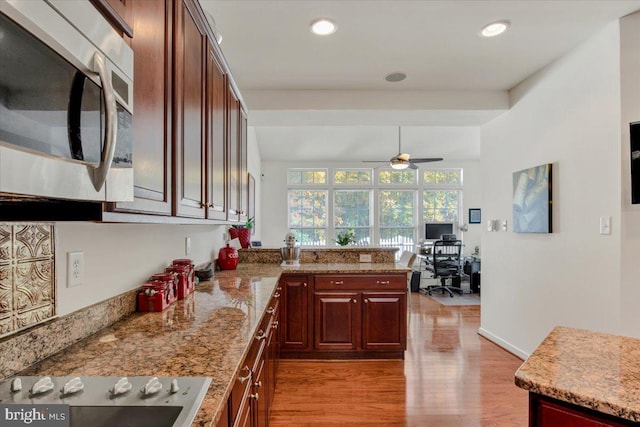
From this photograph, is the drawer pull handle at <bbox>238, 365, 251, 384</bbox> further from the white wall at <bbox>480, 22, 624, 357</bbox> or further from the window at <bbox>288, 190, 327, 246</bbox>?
the window at <bbox>288, 190, 327, 246</bbox>

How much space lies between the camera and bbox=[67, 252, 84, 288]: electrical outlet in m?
1.13

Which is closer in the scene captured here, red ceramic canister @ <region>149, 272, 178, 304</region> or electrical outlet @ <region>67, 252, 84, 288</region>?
electrical outlet @ <region>67, 252, 84, 288</region>

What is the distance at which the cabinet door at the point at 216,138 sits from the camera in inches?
65.2

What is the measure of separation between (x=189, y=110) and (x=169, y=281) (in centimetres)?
88

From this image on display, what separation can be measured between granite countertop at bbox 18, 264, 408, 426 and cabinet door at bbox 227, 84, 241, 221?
0.65m

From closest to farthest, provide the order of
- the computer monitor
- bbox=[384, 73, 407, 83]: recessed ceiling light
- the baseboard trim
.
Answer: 1. bbox=[384, 73, 407, 83]: recessed ceiling light
2. the baseboard trim
3. the computer monitor

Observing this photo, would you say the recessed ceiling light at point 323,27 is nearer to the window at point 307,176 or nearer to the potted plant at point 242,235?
the potted plant at point 242,235

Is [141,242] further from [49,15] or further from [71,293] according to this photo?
[49,15]

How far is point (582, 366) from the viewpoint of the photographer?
1015mm

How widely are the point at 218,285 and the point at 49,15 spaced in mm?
1943

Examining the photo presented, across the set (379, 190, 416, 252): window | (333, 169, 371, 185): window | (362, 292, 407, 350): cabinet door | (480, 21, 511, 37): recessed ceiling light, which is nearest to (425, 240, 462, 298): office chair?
(379, 190, 416, 252): window

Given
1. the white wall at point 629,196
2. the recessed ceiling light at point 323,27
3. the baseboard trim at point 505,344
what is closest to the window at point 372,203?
the baseboard trim at point 505,344

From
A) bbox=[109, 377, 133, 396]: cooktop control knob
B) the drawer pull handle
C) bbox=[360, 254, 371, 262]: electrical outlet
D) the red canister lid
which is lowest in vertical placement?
the drawer pull handle

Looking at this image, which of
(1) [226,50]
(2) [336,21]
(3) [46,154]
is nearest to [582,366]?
(3) [46,154]
